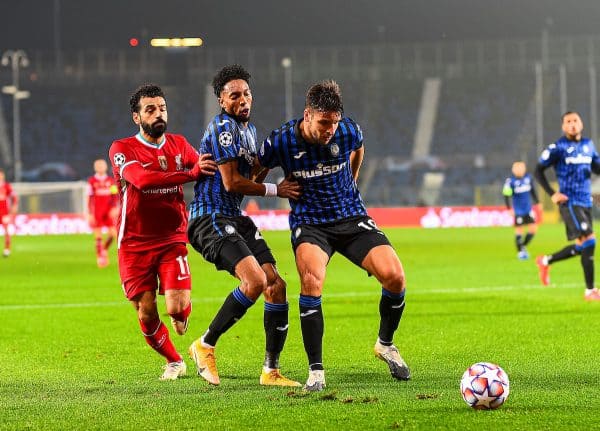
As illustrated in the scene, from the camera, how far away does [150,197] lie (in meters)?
8.08

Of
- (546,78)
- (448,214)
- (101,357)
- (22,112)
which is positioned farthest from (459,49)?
(101,357)

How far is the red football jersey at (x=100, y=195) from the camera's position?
22812mm

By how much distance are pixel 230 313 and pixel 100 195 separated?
15586 millimetres

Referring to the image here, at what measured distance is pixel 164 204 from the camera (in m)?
8.12

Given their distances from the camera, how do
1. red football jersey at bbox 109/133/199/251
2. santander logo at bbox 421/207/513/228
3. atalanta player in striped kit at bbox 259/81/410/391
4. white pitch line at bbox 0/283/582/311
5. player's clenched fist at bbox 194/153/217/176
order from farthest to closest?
1. santander logo at bbox 421/207/513/228
2. white pitch line at bbox 0/283/582/311
3. red football jersey at bbox 109/133/199/251
4. player's clenched fist at bbox 194/153/217/176
5. atalanta player in striped kit at bbox 259/81/410/391

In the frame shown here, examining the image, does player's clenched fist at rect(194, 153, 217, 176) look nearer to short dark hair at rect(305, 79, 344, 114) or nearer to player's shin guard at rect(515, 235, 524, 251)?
short dark hair at rect(305, 79, 344, 114)

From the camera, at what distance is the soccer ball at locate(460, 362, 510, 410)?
6348mm

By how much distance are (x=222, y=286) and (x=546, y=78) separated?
142 feet

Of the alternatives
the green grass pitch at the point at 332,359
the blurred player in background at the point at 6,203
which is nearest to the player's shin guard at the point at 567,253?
the green grass pitch at the point at 332,359

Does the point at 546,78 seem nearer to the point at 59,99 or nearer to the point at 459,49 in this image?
the point at 459,49

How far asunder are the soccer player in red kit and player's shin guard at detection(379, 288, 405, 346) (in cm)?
143

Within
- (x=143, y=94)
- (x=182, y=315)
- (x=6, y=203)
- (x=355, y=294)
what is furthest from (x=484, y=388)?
(x=6, y=203)

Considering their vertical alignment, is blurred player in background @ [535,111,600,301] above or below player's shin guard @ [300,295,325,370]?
above

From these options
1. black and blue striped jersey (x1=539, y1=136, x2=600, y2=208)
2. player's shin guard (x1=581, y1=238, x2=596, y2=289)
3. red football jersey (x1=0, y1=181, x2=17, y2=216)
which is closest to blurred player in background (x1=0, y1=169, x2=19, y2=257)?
red football jersey (x1=0, y1=181, x2=17, y2=216)
